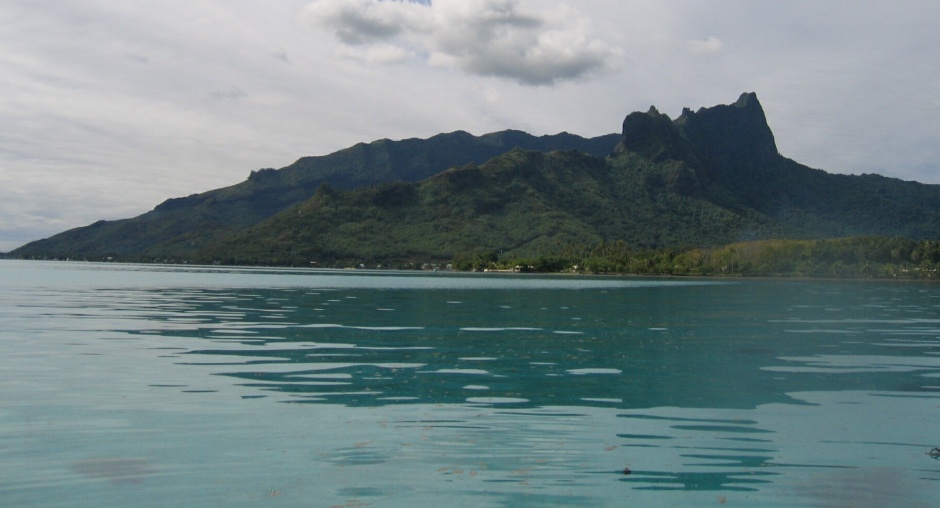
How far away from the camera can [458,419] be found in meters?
20.5

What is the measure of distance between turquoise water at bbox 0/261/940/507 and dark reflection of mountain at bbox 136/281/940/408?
206mm

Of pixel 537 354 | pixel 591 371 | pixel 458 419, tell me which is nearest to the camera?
pixel 458 419

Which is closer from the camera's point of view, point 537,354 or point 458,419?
point 458,419

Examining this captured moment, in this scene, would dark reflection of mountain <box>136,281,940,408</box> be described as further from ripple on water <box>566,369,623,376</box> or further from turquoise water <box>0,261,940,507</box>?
turquoise water <box>0,261,940,507</box>

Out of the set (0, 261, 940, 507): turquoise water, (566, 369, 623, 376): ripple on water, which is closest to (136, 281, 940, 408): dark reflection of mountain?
(566, 369, 623, 376): ripple on water

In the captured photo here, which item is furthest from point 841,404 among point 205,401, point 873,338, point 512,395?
point 873,338

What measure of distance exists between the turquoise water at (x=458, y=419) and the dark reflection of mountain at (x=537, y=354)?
21 centimetres

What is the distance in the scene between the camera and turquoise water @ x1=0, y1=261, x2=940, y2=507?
581 inches

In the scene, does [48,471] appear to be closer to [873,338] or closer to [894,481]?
[894,481]

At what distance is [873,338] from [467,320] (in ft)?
82.8

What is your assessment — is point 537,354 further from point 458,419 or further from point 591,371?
point 458,419

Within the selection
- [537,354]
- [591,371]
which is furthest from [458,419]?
[537,354]

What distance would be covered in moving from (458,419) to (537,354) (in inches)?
594

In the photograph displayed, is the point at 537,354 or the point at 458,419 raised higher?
the point at 537,354
